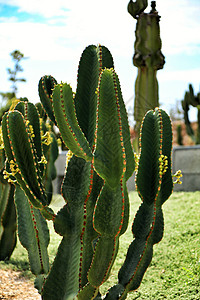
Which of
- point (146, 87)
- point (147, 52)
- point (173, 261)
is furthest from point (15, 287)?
point (147, 52)

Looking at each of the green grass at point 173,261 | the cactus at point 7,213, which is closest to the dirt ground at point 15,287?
the green grass at point 173,261

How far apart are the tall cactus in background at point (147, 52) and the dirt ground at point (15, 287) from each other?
4.76 m

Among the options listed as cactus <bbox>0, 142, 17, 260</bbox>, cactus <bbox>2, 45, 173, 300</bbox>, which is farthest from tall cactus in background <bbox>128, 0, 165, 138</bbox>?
cactus <bbox>2, 45, 173, 300</bbox>

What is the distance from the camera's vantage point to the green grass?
3855mm

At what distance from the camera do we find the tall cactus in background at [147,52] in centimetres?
841

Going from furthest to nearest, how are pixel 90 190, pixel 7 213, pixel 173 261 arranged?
pixel 7 213 < pixel 173 261 < pixel 90 190

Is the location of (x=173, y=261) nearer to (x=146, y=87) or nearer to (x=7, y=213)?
(x=7, y=213)

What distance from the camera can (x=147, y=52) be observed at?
842 centimetres

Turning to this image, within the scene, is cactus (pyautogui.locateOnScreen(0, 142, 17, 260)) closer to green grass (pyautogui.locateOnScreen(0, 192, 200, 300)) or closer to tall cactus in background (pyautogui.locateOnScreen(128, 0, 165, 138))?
green grass (pyautogui.locateOnScreen(0, 192, 200, 300))

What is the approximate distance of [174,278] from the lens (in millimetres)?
4078

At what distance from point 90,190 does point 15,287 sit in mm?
1927

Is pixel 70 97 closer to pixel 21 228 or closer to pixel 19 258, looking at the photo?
pixel 21 228

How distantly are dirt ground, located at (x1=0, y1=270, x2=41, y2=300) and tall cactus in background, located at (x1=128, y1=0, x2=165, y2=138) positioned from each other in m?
4.76

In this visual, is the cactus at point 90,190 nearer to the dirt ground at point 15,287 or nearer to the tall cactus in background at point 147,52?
the dirt ground at point 15,287
